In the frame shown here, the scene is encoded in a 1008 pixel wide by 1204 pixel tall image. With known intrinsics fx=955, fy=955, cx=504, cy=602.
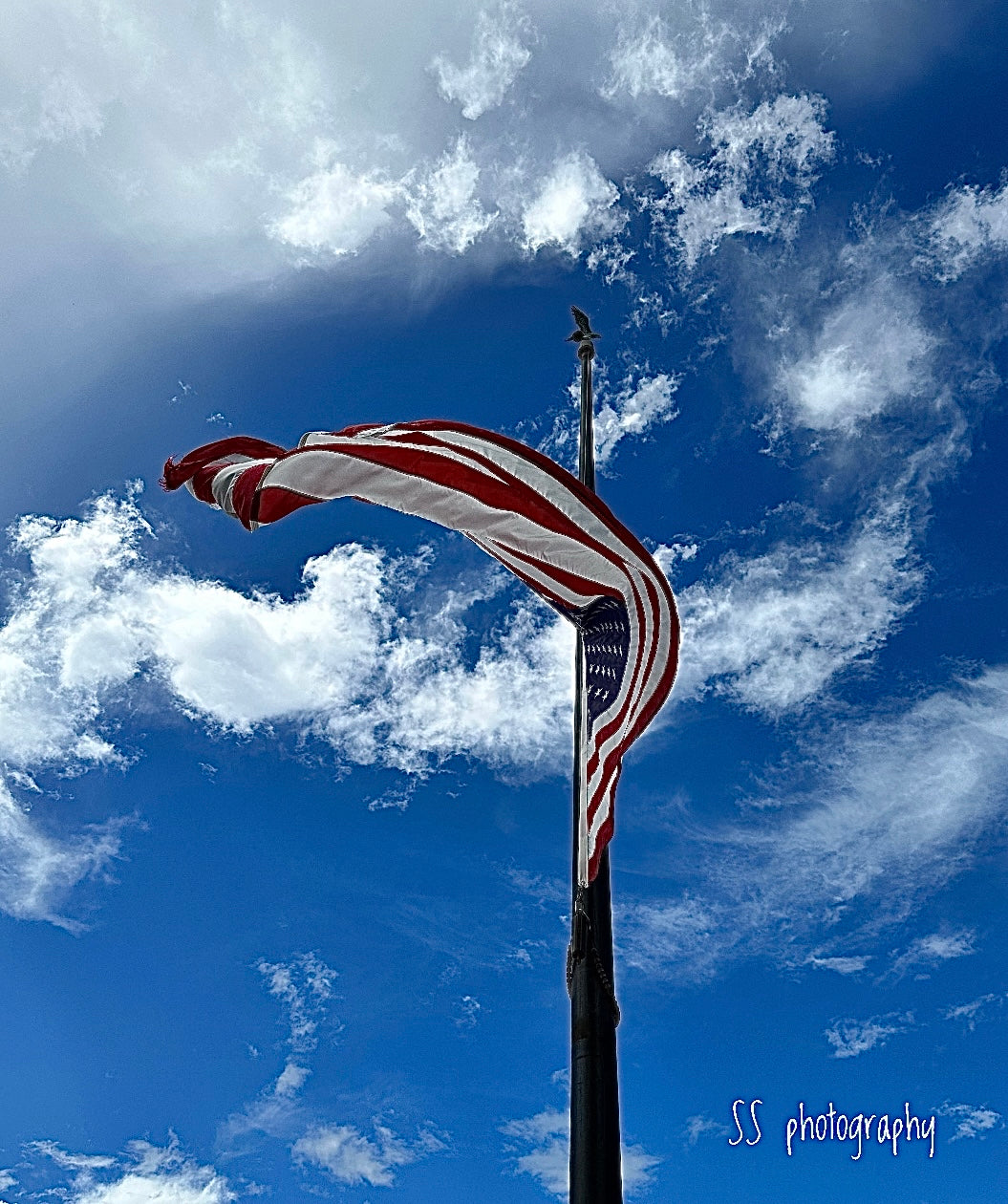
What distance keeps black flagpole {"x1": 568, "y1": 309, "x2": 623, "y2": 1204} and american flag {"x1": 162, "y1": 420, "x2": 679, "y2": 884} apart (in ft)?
1.07

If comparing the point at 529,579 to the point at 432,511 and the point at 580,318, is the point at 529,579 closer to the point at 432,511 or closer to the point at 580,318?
the point at 432,511

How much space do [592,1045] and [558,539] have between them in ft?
17.0

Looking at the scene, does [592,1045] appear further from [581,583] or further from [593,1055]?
[581,583]

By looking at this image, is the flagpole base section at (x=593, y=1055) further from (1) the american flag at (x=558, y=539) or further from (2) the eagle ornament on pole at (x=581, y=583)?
(1) the american flag at (x=558, y=539)

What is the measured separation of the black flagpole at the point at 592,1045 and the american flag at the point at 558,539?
33cm

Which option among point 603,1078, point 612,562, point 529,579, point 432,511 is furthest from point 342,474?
point 603,1078

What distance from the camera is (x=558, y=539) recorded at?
10.7 metres

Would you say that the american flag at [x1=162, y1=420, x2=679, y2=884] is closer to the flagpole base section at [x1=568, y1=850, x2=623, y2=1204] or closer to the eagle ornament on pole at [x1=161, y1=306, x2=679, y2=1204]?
the eagle ornament on pole at [x1=161, y1=306, x2=679, y2=1204]

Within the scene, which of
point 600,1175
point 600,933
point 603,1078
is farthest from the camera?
point 600,933

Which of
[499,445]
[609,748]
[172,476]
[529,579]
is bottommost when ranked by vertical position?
[609,748]

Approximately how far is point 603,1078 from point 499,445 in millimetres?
6994

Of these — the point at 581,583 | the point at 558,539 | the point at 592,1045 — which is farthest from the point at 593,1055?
the point at 558,539

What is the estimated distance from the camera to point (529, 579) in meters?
11.1

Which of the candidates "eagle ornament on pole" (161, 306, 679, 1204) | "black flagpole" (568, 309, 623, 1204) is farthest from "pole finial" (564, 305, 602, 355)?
"black flagpole" (568, 309, 623, 1204)
